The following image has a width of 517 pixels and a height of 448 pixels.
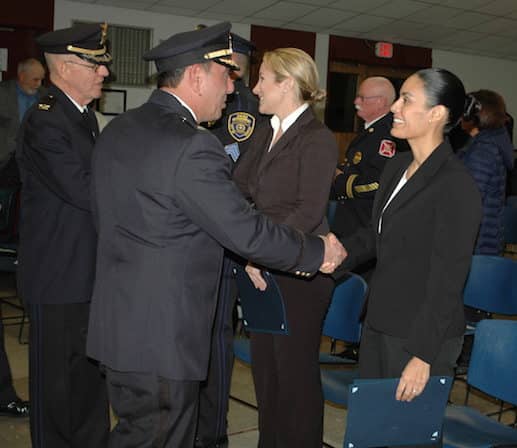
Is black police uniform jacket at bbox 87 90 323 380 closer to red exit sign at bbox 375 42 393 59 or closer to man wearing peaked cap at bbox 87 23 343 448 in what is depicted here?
man wearing peaked cap at bbox 87 23 343 448

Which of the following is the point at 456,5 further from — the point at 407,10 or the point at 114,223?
the point at 114,223

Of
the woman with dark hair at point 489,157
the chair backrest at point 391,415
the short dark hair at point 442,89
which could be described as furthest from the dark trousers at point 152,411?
the woman with dark hair at point 489,157

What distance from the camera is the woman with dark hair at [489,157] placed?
3.75m

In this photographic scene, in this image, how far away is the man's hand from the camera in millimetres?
1976

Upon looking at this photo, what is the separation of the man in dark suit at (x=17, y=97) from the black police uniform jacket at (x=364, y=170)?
134 inches

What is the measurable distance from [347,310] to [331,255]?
80 cm

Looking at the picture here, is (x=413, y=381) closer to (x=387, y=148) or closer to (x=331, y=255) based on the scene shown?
(x=331, y=255)

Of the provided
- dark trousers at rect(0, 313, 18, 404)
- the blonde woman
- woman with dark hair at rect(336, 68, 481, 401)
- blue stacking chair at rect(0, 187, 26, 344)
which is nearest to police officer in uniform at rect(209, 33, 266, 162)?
the blonde woman

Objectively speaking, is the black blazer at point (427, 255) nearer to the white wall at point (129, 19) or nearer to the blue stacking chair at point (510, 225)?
the blue stacking chair at point (510, 225)

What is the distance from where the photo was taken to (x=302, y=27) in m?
9.09

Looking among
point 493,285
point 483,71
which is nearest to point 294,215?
point 493,285

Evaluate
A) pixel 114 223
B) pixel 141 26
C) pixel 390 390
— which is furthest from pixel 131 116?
pixel 141 26

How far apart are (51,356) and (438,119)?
62.2 inches

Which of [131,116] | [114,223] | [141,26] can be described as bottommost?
[114,223]
